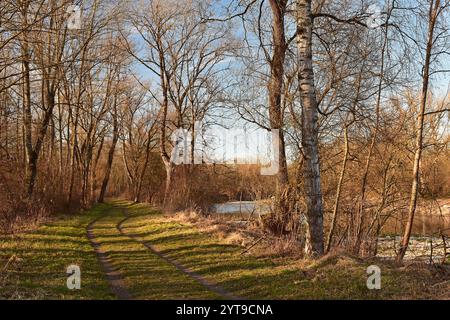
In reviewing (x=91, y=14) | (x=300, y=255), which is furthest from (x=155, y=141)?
(x=300, y=255)

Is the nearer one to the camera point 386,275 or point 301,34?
point 386,275

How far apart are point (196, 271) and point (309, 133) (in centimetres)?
350

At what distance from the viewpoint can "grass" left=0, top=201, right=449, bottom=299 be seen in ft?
21.1

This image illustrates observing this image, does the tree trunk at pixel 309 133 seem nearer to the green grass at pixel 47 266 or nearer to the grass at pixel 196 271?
the grass at pixel 196 271

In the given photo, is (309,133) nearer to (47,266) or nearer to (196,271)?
(196,271)

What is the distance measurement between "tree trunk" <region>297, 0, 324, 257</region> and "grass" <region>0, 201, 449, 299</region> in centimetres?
78

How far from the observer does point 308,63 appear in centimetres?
884

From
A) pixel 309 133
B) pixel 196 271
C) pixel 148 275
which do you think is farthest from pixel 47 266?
pixel 309 133

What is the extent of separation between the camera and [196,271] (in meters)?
8.60

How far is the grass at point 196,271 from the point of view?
6434 mm

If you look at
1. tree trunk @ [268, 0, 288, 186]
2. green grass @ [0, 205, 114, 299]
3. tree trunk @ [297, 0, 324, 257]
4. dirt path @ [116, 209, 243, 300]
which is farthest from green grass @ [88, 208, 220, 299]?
tree trunk @ [268, 0, 288, 186]
